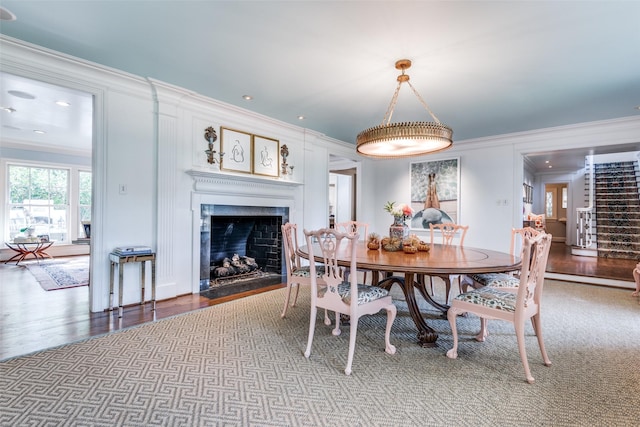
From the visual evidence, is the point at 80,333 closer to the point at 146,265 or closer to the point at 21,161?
the point at 146,265

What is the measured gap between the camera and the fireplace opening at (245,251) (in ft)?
14.7

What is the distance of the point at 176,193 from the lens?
358 centimetres

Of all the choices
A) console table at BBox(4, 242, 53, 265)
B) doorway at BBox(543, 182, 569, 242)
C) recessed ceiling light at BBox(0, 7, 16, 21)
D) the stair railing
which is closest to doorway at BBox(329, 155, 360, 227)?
the stair railing

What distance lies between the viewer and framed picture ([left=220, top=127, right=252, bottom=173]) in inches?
159

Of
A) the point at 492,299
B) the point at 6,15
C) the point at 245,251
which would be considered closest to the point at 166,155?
the point at 6,15

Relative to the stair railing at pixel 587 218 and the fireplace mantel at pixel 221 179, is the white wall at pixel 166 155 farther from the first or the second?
the stair railing at pixel 587 218

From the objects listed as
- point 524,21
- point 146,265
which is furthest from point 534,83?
point 146,265

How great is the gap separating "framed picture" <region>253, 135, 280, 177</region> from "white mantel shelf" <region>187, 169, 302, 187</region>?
0.14 meters

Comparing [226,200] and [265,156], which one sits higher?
[265,156]

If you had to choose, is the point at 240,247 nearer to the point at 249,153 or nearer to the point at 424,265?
the point at 249,153

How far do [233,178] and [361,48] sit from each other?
7.75 feet

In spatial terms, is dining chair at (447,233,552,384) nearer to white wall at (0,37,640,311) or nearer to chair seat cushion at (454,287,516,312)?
chair seat cushion at (454,287,516,312)

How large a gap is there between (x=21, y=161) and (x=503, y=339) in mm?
8743

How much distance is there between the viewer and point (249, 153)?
4.34m
